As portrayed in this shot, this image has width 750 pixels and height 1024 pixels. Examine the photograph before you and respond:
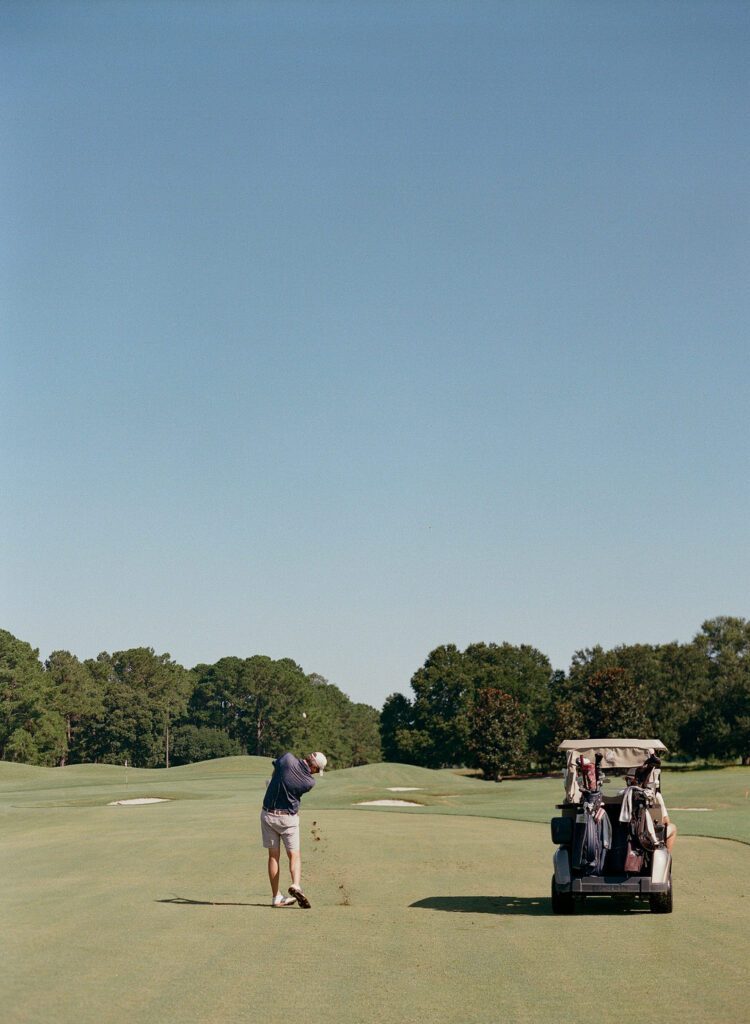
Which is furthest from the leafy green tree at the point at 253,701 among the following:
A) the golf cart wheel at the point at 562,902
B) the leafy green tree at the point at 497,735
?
the golf cart wheel at the point at 562,902

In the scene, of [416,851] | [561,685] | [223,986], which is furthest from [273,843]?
[561,685]

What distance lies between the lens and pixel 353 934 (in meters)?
14.0

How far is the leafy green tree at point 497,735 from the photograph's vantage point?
104 metres

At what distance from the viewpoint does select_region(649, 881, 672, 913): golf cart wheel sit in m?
15.8

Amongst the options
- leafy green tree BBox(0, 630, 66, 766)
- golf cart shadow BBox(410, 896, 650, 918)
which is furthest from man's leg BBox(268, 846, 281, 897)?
leafy green tree BBox(0, 630, 66, 766)

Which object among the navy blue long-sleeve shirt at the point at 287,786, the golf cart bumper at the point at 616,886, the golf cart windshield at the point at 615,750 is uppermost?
the golf cart windshield at the point at 615,750

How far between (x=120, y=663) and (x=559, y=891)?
498 feet

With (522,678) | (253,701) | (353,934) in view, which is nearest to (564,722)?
(522,678)

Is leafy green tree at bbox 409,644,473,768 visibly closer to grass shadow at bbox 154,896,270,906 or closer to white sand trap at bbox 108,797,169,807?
white sand trap at bbox 108,797,169,807

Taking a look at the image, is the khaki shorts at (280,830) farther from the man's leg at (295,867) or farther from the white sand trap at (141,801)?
the white sand trap at (141,801)

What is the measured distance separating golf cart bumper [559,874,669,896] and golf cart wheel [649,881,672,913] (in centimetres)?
11

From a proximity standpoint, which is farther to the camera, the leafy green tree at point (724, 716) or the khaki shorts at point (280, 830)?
the leafy green tree at point (724, 716)

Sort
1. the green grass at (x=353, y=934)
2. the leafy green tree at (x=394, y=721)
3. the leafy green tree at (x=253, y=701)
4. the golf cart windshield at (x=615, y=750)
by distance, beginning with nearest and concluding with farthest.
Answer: the green grass at (x=353, y=934)
the golf cart windshield at (x=615, y=750)
the leafy green tree at (x=394, y=721)
the leafy green tree at (x=253, y=701)

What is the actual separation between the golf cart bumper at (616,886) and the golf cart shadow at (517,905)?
27.3 inches
